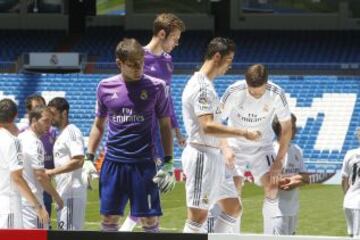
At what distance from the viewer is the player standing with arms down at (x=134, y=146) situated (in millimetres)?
7004

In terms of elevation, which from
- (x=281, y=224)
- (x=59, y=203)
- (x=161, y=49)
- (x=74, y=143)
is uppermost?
(x=161, y=49)

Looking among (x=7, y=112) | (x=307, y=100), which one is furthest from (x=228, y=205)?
(x=307, y=100)

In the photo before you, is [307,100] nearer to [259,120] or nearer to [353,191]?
[353,191]

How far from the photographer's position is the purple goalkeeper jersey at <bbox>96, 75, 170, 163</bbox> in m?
7.00

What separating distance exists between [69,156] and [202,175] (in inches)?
73.7

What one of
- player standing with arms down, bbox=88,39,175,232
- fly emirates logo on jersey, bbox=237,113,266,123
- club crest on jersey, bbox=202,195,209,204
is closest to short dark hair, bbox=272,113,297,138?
fly emirates logo on jersey, bbox=237,113,266,123

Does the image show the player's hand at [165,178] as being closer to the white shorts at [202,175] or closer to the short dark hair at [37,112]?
the white shorts at [202,175]

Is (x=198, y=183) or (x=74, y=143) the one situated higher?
(x=74, y=143)

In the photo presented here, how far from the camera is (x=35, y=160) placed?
816cm

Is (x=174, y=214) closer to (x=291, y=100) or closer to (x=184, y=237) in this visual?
(x=184, y=237)

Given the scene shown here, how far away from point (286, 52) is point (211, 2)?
3953 mm

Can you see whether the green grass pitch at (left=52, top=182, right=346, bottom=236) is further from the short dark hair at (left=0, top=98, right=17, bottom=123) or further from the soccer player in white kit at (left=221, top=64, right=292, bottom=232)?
the short dark hair at (left=0, top=98, right=17, bottom=123)

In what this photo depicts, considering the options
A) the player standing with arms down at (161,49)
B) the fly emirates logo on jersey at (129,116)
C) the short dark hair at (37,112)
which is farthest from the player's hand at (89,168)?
the short dark hair at (37,112)

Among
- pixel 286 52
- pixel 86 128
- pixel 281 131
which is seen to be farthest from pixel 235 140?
pixel 286 52
